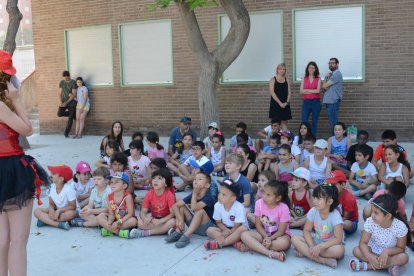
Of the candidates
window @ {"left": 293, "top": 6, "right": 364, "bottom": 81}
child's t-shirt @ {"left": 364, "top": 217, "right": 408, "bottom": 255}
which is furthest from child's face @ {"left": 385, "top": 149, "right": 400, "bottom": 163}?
window @ {"left": 293, "top": 6, "right": 364, "bottom": 81}

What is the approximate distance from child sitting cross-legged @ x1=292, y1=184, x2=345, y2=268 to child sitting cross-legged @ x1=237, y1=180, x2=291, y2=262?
16 centimetres

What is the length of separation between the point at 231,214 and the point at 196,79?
811 centimetres

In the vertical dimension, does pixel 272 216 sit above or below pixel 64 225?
above

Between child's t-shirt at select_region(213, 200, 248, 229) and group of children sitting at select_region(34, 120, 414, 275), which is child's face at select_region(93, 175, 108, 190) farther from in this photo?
child's t-shirt at select_region(213, 200, 248, 229)

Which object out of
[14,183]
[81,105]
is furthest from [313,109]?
[14,183]

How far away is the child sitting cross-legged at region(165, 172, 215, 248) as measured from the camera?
5273mm

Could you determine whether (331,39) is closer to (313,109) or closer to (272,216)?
(313,109)

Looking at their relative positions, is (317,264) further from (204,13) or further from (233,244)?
(204,13)

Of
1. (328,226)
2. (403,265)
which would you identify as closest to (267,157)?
(328,226)

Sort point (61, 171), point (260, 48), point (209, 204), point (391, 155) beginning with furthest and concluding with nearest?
1. point (260, 48)
2. point (391, 155)
3. point (61, 171)
4. point (209, 204)

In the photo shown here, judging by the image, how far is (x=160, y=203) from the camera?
18.4 feet

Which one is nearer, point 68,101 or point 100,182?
point 100,182

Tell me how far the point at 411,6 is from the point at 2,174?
953 cm

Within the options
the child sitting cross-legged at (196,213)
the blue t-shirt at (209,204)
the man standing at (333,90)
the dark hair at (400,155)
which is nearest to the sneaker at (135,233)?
the child sitting cross-legged at (196,213)
